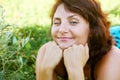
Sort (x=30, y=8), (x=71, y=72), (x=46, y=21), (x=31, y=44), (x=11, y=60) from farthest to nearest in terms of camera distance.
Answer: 1. (x=30, y=8)
2. (x=46, y=21)
3. (x=31, y=44)
4. (x=11, y=60)
5. (x=71, y=72)

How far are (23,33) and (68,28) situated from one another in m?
2.26

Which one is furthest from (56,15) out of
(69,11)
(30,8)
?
(30,8)

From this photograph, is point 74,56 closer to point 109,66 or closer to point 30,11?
point 109,66

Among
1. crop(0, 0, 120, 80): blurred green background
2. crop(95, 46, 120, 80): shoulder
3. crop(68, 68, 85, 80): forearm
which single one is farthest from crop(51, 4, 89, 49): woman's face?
crop(0, 0, 120, 80): blurred green background

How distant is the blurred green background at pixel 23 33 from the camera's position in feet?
11.4

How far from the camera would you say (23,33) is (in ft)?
16.5

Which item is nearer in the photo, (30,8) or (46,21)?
(46,21)

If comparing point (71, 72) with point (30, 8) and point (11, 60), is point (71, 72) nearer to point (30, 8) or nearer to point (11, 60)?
point (11, 60)

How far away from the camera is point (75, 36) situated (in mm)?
2859

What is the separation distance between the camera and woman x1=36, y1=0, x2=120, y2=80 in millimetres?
2854

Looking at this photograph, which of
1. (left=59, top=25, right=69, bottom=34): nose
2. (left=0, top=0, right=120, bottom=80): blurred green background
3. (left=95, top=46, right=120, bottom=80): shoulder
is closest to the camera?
(left=59, top=25, right=69, bottom=34): nose

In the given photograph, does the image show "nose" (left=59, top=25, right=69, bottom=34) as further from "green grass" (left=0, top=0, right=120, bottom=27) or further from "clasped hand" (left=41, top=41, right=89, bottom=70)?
"green grass" (left=0, top=0, right=120, bottom=27)

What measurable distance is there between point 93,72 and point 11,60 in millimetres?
736

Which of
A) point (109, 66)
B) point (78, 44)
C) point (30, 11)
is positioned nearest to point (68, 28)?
point (78, 44)
